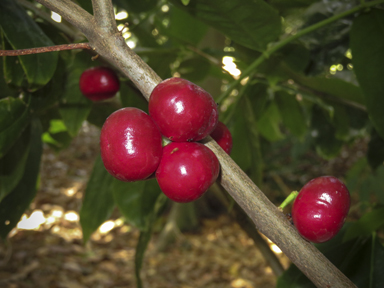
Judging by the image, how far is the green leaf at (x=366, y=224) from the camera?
0.60 meters

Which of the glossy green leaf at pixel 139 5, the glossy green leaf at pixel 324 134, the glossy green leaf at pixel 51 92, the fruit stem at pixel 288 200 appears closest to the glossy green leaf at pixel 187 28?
the glossy green leaf at pixel 139 5

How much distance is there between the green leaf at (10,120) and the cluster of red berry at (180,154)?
0.85 ft

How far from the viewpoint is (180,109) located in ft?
1.17

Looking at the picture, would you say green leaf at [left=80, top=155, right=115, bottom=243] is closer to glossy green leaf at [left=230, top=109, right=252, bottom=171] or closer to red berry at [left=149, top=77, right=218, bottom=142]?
glossy green leaf at [left=230, top=109, right=252, bottom=171]

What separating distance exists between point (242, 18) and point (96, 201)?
0.53 m

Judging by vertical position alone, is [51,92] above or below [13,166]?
above

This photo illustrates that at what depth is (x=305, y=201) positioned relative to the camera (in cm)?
38

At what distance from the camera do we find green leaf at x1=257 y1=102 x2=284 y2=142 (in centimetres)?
134

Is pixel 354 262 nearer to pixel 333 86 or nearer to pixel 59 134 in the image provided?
pixel 333 86

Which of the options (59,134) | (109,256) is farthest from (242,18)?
(109,256)

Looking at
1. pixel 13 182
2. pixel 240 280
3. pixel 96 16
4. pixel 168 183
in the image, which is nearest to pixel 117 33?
pixel 96 16

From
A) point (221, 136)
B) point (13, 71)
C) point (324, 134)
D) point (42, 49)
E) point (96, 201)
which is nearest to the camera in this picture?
point (42, 49)

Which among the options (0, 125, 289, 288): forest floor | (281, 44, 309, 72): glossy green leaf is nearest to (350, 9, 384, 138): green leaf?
(281, 44, 309, 72): glossy green leaf

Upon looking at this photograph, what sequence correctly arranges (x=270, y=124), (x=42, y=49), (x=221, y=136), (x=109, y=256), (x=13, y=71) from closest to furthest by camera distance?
1. (x=42, y=49)
2. (x=221, y=136)
3. (x=13, y=71)
4. (x=270, y=124)
5. (x=109, y=256)
